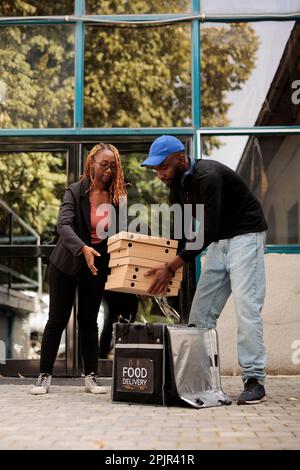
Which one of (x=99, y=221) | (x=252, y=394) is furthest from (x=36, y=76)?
(x=252, y=394)

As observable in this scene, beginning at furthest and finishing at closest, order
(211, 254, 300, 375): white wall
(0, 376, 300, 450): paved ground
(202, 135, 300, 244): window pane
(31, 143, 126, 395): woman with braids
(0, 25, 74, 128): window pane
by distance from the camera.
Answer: (0, 25, 74, 128): window pane < (202, 135, 300, 244): window pane < (211, 254, 300, 375): white wall < (31, 143, 126, 395): woman with braids < (0, 376, 300, 450): paved ground

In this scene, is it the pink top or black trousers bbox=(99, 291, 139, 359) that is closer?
the pink top

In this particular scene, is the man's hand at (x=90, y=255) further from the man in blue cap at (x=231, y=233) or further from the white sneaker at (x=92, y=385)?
the white sneaker at (x=92, y=385)

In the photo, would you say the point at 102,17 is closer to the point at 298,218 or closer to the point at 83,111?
the point at 83,111

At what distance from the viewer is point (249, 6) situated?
805 centimetres

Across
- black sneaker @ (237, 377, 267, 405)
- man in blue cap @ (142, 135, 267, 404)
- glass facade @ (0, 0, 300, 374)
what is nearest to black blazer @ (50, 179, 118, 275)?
man in blue cap @ (142, 135, 267, 404)

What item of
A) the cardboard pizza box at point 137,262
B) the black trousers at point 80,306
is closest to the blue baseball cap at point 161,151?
the cardboard pizza box at point 137,262

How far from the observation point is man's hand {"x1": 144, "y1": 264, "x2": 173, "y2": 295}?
5422mm

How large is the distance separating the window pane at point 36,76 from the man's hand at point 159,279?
2.98m

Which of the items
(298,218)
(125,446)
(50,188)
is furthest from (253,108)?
(125,446)

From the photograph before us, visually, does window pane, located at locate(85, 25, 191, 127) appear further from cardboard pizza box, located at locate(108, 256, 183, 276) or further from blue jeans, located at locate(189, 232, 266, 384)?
cardboard pizza box, located at locate(108, 256, 183, 276)

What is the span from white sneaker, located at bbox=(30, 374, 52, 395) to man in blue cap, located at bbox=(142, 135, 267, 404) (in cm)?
130

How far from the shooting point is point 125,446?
148 inches

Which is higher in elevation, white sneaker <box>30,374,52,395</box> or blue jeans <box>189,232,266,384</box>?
blue jeans <box>189,232,266,384</box>
